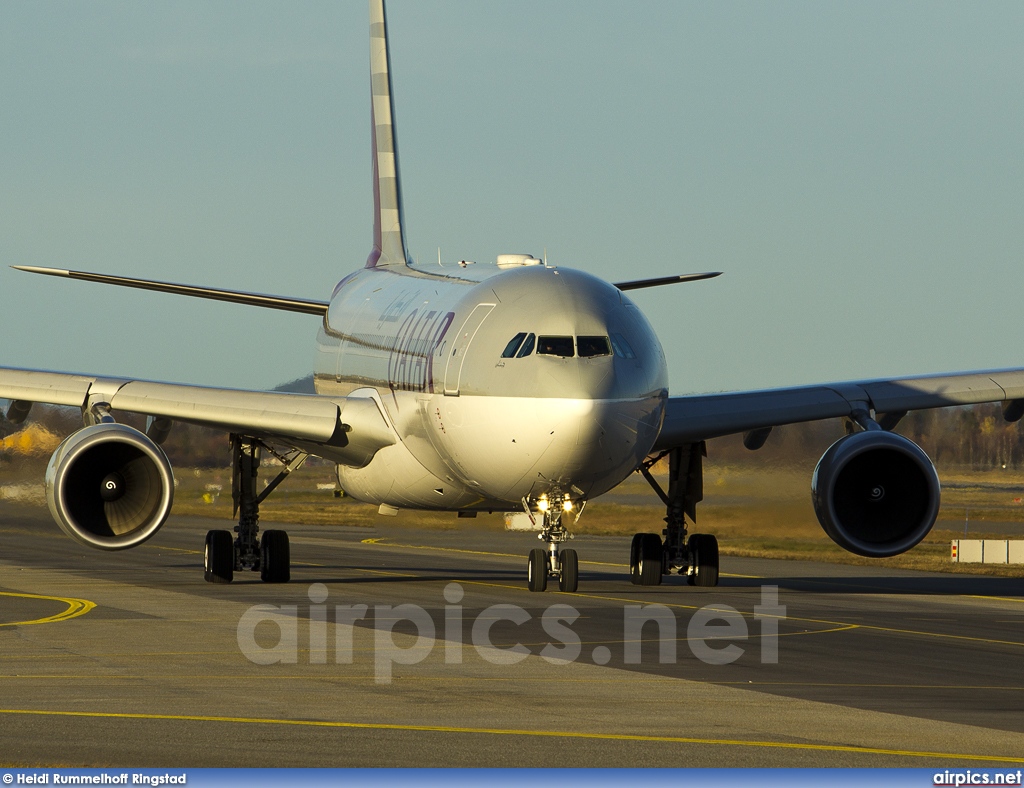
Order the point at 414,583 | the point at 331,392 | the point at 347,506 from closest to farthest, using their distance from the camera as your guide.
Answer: the point at 414,583 < the point at 331,392 < the point at 347,506

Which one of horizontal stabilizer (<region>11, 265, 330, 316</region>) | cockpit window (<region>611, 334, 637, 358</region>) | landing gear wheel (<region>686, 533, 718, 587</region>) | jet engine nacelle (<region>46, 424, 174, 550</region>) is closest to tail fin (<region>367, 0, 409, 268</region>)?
horizontal stabilizer (<region>11, 265, 330, 316</region>)

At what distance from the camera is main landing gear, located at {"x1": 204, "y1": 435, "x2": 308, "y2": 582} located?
2689 cm

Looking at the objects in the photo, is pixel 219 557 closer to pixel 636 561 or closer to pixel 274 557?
pixel 274 557

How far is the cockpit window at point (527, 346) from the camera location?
865 inches

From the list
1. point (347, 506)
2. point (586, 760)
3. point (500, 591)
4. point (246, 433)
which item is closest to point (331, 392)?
point (246, 433)

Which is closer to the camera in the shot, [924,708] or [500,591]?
[924,708]

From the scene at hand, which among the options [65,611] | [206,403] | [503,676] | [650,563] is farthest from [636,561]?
[503,676]

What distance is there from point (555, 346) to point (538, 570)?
11.3ft

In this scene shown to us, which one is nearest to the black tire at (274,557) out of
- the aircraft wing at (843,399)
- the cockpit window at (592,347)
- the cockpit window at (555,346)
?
the aircraft wing at (843,399)

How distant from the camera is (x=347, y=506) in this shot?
67.1 metres

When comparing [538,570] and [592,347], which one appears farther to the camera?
[538,570]

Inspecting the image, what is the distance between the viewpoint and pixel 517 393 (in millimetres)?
21766

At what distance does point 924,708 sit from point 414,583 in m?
14.5

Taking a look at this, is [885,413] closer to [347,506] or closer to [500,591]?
[500,591]
